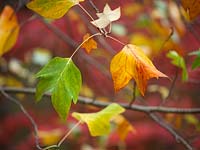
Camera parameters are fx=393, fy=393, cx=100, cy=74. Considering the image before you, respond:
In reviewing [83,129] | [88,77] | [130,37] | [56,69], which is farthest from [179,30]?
[56,69]

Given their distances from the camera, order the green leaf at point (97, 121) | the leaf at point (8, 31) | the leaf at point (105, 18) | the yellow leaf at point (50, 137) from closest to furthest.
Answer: the leaf at point (105, 18), the green leaf at point (97, 121), the leaf at point (8, 31), the yellow leaf at point (50, 137)

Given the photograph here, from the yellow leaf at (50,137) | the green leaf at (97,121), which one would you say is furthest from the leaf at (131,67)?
the yellow leaf at (50,137)

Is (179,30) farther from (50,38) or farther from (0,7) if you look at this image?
(50,38)

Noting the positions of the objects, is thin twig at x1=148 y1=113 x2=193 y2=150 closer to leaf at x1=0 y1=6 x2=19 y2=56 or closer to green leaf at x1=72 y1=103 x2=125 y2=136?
green leaf at x1=72 y1=103 x2=125 y2=136

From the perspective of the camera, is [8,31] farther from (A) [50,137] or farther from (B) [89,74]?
(B) [89,74]

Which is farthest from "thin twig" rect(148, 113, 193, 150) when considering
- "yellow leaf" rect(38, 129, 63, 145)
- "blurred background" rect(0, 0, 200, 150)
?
"yellow leaf" rect(38, 129, 63, 145)

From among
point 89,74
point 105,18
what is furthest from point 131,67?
Answer: point 89,74

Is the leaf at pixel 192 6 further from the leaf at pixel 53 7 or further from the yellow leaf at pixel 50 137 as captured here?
the yellow leaf at pixel 50 137

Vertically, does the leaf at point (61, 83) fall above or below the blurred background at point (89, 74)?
above
